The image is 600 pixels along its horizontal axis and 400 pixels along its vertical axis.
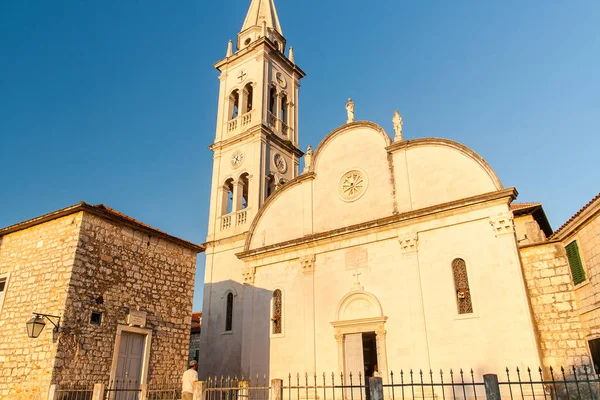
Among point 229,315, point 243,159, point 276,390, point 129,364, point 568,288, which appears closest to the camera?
point 276,390

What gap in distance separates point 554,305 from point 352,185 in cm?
820

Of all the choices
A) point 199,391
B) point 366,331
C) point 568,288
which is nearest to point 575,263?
point 568,288

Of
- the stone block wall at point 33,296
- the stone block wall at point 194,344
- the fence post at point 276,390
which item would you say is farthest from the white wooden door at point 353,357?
the stone block wall at point 194,344

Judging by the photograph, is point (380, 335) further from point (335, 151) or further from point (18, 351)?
point (18, 351)

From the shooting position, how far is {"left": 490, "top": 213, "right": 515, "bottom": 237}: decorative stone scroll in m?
14.1

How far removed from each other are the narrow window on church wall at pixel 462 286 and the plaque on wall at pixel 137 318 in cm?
1011

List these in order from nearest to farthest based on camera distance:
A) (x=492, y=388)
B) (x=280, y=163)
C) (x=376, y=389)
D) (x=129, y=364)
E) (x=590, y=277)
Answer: (x=492, y=388)
(x=376, y=389)
(x=590, y=277)
(x=129, y=364)
(x=280, y=163)

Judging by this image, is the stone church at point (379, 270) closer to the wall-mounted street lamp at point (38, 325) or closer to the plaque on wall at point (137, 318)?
the plaque on wall at point (137, 318)

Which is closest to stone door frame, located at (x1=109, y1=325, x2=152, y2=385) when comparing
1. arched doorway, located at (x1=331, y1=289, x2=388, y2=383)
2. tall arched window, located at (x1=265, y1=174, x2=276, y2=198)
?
arched doorway, located at (x1=331, y1=289, x2=388, y2=383)

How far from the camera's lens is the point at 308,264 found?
18.1 m

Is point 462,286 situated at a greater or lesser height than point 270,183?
lesser

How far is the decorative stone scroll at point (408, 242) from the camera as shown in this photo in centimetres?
1573

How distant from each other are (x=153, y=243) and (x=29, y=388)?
17.8 ft

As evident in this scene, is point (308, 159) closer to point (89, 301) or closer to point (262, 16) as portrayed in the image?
point (89, 301)
